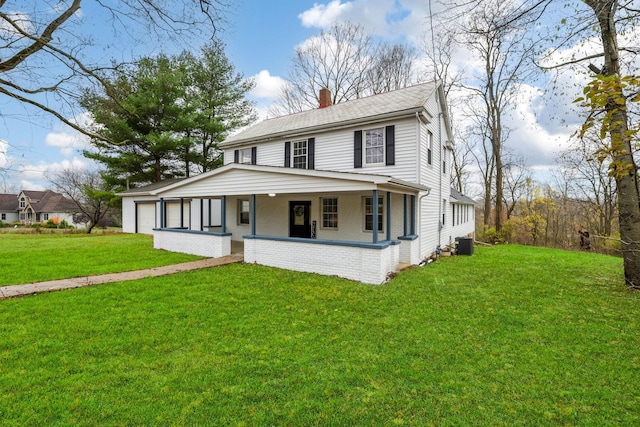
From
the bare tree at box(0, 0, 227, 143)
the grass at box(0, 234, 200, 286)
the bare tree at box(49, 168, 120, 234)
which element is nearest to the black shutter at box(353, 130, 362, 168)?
the bare tree at box(0, 0, 227, 143)

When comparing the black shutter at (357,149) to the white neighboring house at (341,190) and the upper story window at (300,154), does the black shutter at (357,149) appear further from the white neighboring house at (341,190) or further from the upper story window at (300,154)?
the upper story window at (300,154)

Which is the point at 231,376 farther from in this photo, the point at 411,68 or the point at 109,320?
the point at 411,68

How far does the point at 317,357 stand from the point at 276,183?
19.8 ft

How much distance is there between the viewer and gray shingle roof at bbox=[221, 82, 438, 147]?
10.4 metres

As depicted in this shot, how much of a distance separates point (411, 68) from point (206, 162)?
55.8ft

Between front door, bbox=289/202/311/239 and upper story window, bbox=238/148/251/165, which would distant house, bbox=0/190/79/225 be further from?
front door, bbox=289/202/311/239

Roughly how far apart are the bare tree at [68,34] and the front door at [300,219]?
24.7 ft

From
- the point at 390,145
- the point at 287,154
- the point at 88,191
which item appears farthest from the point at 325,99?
the point at 88,191

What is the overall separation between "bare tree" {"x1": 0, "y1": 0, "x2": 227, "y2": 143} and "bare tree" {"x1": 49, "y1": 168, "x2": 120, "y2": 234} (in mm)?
17656

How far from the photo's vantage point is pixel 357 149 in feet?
35.8

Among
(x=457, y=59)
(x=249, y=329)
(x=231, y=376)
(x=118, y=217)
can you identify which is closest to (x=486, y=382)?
(x=231, y=376)

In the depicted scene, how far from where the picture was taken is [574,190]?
22797 millimetres

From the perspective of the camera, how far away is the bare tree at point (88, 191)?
2077 centimetres

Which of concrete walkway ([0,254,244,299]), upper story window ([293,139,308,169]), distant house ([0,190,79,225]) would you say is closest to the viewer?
concrete walkway ([0,254,244,299])
